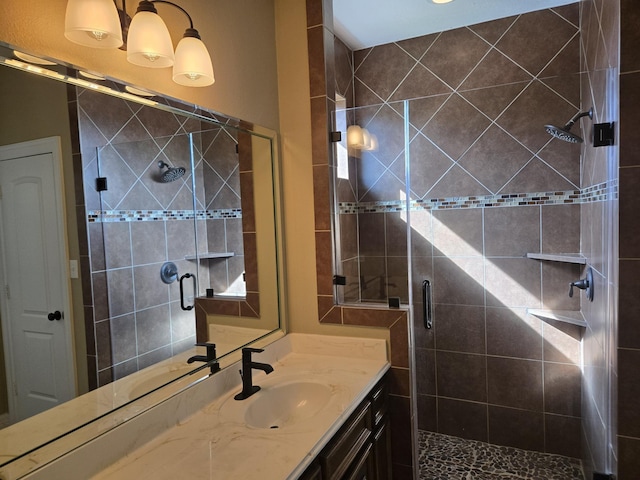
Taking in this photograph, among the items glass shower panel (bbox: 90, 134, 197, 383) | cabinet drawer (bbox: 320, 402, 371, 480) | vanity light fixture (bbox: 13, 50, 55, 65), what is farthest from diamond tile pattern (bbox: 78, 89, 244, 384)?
cabinet drawer (bbox: 320, 402, 371, 480)

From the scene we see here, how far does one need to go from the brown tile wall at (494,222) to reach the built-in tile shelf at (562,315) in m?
0.04

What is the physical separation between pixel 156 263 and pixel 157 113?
21.2 inches

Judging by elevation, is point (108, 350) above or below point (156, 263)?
below

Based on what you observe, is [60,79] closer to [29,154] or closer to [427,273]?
[29,154]

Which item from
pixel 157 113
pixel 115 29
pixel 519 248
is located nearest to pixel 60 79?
pixel 115 29

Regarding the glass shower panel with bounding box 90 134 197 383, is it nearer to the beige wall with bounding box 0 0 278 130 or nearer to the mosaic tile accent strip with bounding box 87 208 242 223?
the mosaic tile accent strip with bounding box 87 208 242 223

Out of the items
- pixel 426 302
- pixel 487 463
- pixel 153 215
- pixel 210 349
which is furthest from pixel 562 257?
pixel 153 215

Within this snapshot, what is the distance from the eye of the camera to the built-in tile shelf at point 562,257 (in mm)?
2374

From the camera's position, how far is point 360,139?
2.15 m

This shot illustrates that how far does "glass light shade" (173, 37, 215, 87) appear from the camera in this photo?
56.1 inches

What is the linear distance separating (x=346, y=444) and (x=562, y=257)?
180 cm

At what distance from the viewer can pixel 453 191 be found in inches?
114

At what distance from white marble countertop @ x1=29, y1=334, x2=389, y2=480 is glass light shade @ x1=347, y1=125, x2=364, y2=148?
1126 mm

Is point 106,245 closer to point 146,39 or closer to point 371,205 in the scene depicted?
point 146,39
